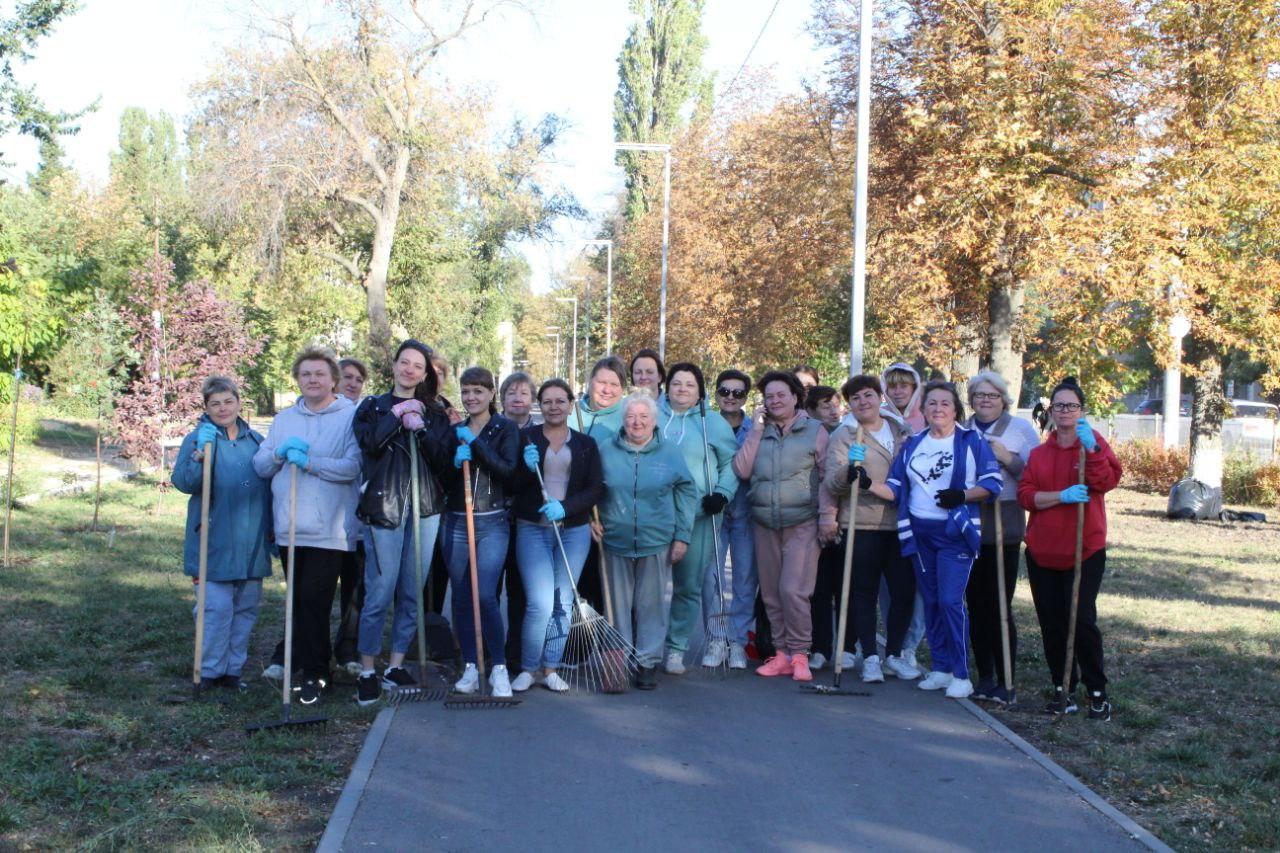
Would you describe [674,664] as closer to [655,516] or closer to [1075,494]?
[655,516]

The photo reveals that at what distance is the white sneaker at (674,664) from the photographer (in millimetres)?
8516

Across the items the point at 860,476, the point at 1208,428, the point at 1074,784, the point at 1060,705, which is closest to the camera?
the point at 1074,784

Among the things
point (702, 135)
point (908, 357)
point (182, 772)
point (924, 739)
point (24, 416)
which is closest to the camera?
point (182, 772)

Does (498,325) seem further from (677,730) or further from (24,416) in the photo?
(677,730)

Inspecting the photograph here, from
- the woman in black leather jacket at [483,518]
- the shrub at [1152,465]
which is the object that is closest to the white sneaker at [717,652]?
the woman in black leather jacket at [483,518]

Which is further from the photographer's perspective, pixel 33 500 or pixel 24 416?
pixel 24 416

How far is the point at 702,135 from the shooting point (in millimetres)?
36000

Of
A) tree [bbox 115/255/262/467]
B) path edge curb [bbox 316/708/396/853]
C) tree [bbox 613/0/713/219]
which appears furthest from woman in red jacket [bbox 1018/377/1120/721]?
tree [bbox 613/0/713/219]

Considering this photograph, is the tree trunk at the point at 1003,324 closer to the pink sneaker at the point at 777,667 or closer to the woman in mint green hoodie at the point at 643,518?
the pink sneaker at the point at 777,667

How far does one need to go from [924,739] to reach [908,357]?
18198 mm

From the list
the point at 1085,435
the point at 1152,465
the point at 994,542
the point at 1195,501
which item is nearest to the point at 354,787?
the point at 994,542

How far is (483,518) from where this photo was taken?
7.70 meters

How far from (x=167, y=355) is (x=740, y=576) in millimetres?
12313

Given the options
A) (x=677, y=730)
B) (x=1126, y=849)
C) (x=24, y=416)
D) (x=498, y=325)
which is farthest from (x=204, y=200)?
(x=1126, y=849)
